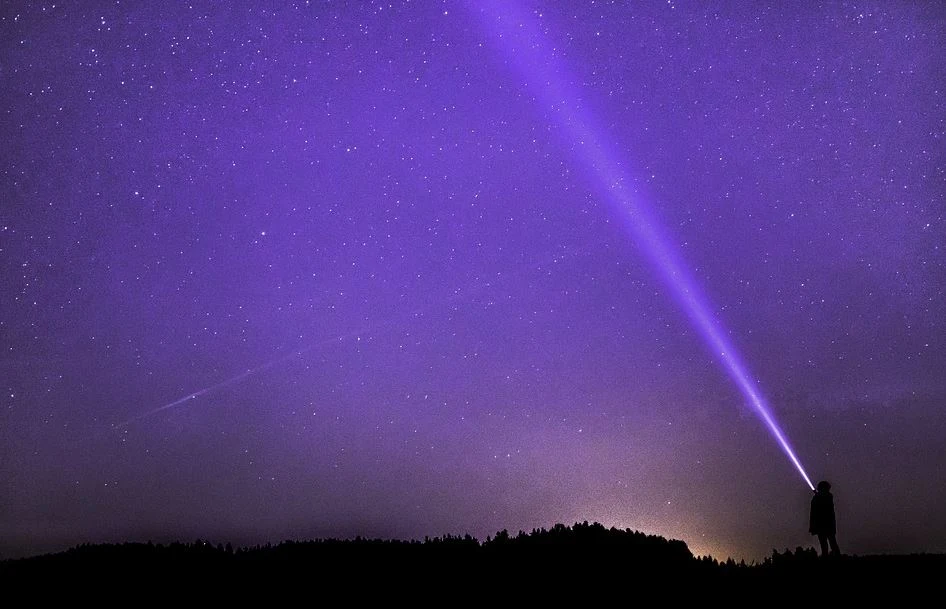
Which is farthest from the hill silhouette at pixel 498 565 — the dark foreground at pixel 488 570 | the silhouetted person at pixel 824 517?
the silhouetted person at pixel 824 517

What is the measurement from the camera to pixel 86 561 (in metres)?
12.7

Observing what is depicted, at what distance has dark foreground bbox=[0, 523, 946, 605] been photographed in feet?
30.8

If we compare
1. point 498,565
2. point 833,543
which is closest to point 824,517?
point 833,543

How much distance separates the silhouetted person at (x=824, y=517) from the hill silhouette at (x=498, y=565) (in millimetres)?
1276

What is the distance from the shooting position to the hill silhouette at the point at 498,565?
9641 millimetres

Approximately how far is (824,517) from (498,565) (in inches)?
235

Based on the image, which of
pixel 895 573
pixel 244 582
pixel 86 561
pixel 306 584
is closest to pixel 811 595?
pixel 895 573

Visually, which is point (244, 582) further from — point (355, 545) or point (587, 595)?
point (587, 595)

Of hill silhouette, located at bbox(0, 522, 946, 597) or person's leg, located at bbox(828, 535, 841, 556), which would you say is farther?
person's leg, located at bbox(828, 535, 841, 556)

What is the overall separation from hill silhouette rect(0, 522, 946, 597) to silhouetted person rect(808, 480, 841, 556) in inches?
50.3

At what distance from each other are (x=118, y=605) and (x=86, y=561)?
117 inches

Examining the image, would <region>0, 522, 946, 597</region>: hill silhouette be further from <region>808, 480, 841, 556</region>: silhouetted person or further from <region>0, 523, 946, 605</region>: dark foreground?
<region>808, 480, 841, 556</region>: silhouetted person

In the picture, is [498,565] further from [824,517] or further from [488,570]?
[824,517]

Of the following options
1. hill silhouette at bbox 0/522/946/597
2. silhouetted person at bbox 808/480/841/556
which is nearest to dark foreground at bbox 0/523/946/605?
hill silhouette at bbox 0/522/946/597
